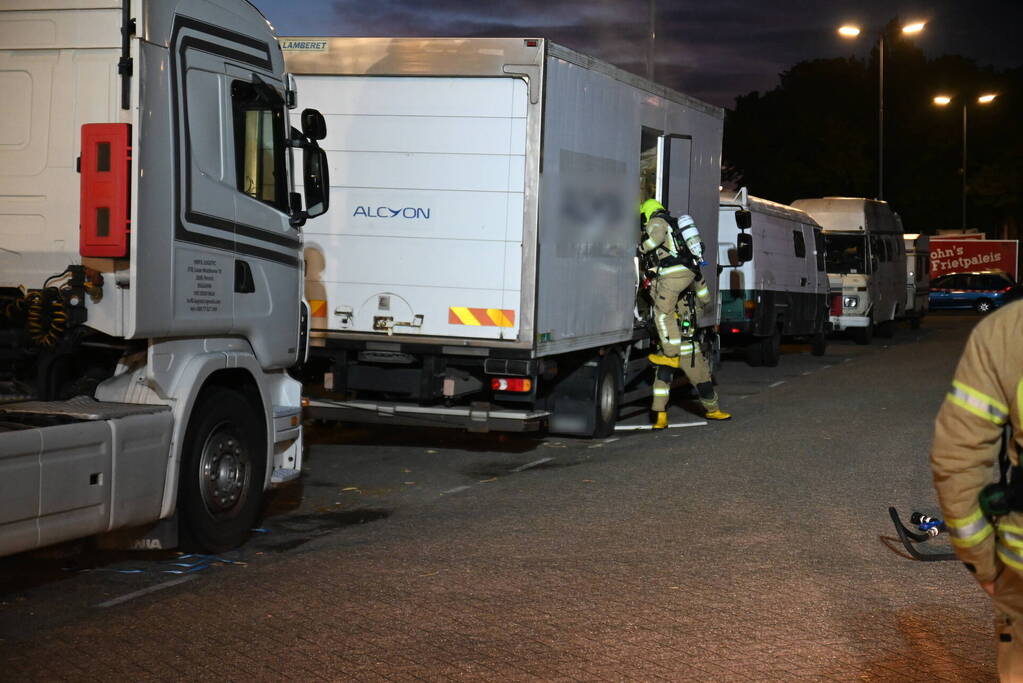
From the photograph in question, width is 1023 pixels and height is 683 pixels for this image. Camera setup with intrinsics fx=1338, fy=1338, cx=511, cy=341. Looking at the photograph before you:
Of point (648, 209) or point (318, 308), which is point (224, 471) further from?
point (648, 209)

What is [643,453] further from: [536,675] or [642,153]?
[536,675]

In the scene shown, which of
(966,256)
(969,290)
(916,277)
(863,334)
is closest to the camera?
(863,334)

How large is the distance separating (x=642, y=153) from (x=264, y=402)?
625 cm

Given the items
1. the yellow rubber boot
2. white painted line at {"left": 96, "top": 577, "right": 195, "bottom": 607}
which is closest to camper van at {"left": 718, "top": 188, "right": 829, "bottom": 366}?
the yellow rubber boot

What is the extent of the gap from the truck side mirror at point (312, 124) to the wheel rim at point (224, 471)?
1.87 meters

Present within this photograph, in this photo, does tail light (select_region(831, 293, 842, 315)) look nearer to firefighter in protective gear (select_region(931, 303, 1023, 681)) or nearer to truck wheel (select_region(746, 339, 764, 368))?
truck wheel (select_region(746, 339, 764, 368))

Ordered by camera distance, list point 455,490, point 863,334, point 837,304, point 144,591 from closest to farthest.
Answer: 1. point 144,591
2. point 455,490
3. point 837,304
4. point 863,334

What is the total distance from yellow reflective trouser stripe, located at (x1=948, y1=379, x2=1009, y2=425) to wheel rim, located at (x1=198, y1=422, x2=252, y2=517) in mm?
4887

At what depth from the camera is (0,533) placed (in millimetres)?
5750

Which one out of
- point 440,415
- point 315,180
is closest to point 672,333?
point 440,415

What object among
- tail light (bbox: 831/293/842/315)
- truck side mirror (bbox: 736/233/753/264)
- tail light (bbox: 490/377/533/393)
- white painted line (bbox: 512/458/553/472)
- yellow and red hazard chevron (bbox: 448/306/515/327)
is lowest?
white painted line (bbox: 512/458/553/472)

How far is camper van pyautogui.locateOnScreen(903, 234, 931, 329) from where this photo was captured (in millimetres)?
33312

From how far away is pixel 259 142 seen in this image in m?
7.77

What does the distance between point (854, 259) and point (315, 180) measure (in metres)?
20.8
